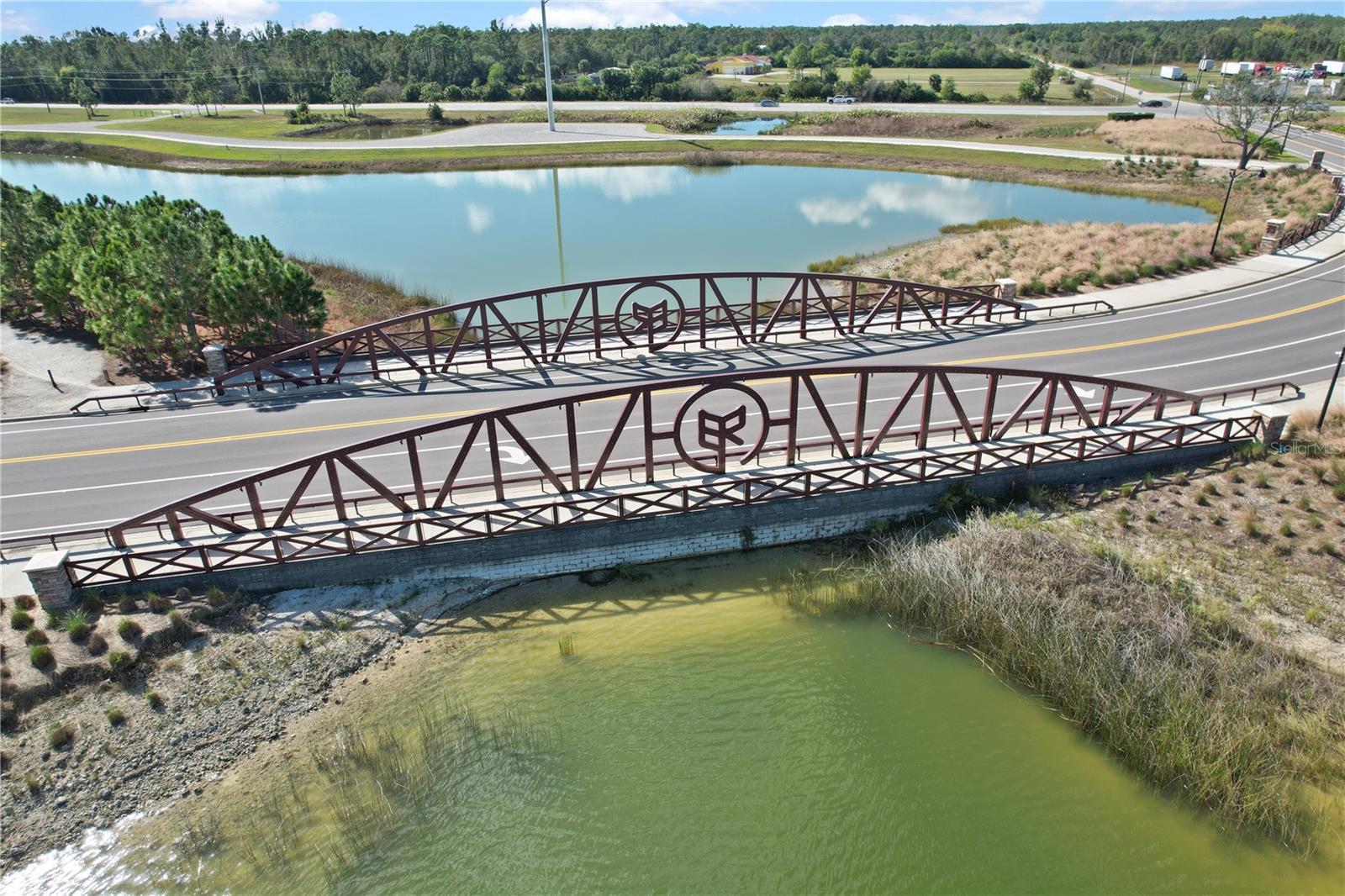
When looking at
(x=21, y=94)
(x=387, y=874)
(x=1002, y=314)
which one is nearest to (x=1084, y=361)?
(x=1002, y=314)

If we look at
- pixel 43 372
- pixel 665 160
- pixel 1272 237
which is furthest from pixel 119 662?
pixel 665 160

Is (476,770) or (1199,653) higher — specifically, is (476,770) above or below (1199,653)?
below

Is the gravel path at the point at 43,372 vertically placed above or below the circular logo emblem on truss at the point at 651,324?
below

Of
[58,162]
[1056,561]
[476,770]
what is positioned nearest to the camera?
[476,770]

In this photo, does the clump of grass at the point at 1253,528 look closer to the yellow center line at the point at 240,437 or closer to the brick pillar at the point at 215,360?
the yellow center line at the point at 240,437

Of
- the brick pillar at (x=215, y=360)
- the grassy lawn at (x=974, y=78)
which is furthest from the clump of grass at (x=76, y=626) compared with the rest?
the grassy lawn at (x=974, y=78)

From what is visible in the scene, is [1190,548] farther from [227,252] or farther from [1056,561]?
[227,252]

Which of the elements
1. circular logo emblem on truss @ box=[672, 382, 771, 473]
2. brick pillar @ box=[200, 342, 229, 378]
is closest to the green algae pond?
circular logo emblem on truss @ box=[672, 382, 771, 473]
